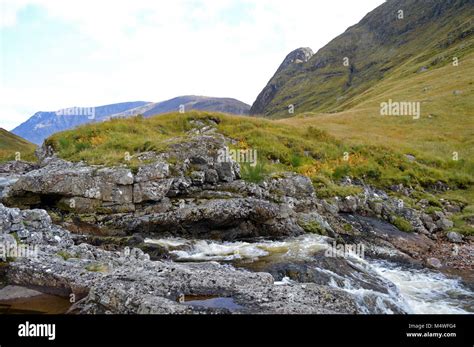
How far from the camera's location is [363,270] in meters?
16.7

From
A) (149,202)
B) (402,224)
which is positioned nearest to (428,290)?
(402,224)

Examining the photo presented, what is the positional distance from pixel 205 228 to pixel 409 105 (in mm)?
57087

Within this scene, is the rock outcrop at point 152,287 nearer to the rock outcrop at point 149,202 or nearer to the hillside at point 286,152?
the rock outcrop at point 149,202

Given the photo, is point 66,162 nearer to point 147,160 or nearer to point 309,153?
point 147,160

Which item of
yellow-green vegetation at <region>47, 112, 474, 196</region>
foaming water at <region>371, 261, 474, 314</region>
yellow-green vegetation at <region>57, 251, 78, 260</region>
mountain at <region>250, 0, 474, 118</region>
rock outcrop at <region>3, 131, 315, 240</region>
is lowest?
foaming water at <region>371, 261, 474, 314</region>

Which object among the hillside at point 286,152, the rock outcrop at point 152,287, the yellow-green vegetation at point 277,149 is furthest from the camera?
the yellow-green vegetation at point 277,149

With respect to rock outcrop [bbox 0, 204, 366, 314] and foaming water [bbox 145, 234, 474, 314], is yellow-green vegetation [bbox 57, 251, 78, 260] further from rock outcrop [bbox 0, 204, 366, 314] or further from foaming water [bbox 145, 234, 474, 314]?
foaming water [bbox 145, 234, 474, 314]

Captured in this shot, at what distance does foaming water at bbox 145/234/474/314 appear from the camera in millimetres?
14188

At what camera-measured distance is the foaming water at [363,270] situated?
46.5 ft

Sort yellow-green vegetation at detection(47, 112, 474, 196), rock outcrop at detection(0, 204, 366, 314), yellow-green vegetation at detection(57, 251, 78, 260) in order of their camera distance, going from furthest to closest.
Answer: yellow-green vegetation at detection(47, 112, 474, 196) → yellow-green vegetation at detection(57, 251, 78, 260) → rock outcrop at detection(0, 204, 366, 314)

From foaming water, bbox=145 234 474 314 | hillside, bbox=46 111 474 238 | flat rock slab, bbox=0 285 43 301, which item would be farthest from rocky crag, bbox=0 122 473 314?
hillside, bbox=46 111 474 238

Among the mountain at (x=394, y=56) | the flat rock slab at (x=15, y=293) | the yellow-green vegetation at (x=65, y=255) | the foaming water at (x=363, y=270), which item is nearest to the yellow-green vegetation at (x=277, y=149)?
the foaming water at (x=363, y=270)

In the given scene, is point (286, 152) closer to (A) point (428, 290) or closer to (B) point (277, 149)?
(B) point (277, 149)
